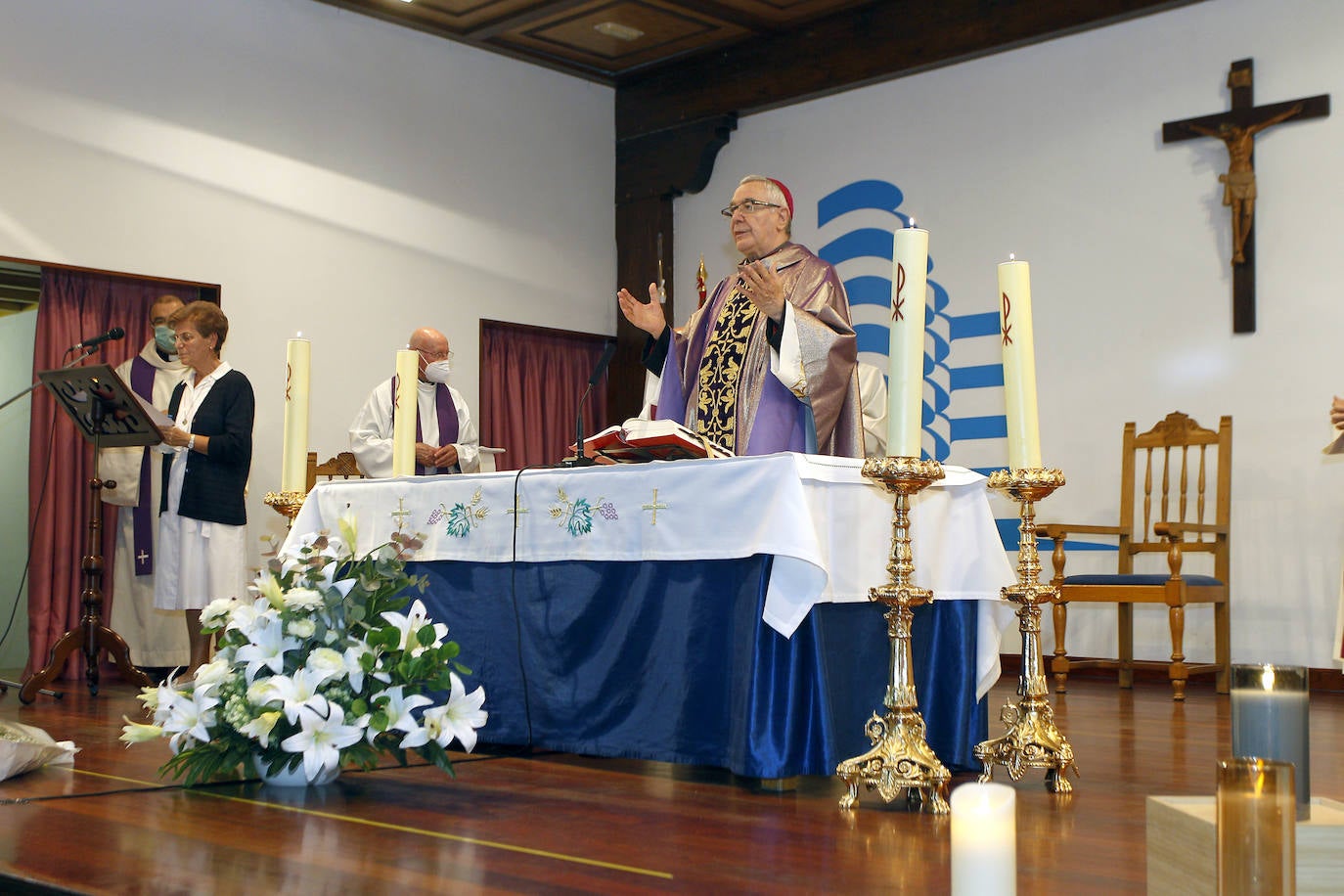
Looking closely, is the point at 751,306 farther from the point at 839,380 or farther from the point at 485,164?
the point at 485,164

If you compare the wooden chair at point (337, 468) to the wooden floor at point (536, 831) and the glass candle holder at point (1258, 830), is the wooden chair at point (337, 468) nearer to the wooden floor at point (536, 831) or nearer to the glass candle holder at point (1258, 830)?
the wooden floor at point (536, 831)

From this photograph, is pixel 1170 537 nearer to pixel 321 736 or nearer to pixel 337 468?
pixel 337 468

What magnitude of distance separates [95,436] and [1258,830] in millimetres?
5225

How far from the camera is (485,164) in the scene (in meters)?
9.03

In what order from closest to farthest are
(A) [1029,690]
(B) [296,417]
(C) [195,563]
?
(A) [1029,690] < (B) [296,417] < (C) [195,563]

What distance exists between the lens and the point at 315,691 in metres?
3.15

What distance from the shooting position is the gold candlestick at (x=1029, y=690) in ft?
10.8

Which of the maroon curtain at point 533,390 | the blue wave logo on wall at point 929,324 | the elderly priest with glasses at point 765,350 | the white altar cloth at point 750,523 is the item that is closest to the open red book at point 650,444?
the white altar cloth at point 750,523

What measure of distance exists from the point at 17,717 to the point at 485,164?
5074mm

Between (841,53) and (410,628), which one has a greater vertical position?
(841,53)

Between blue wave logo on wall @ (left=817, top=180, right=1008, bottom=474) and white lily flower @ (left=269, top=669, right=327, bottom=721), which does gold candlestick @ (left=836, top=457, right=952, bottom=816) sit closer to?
white lily flower @ (left=269, top=669, right=327, bottom=721)

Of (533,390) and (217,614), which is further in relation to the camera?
(533,390)

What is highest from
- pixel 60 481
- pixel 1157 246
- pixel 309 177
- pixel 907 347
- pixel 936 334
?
pixel 309 177

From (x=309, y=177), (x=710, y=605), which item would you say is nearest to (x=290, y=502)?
(x=710, y=605)
